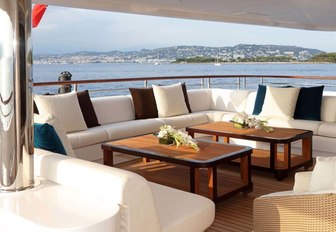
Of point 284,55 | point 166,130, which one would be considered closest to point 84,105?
point 166,130

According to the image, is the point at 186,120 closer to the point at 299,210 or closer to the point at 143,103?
the point at 143,103

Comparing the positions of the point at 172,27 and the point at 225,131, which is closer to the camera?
the point at 225,131

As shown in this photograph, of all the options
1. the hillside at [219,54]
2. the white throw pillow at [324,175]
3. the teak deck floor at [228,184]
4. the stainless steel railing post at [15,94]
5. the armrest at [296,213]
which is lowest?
the teak deck floor at [228,184]

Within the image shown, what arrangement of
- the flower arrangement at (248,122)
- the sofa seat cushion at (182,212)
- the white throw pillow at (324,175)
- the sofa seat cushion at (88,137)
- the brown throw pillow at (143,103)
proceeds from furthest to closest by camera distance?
1. the brown throw pillow at (143,103)
2. the flower arrangement at (248,122)
3. the sofa seat cushion at (88,137)
4. the sofa seat cushion at (182,212)
5. the white throw pillow at (324,175)

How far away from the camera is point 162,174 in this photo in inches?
161

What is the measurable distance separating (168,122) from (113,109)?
2.45 feet

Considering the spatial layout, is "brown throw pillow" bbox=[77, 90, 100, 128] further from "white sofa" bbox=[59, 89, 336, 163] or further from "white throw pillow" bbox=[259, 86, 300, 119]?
"white throw pillow" bbox=[259, 86, 300, 119]

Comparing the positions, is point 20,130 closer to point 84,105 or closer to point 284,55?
point 84,105

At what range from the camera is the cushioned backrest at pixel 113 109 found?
17.0 feet

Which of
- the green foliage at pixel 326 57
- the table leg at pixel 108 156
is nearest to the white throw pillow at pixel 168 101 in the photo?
the table leg at pixel 108 156

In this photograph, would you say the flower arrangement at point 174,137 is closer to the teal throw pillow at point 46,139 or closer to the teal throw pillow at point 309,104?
the teal throw pillow at point 46,139

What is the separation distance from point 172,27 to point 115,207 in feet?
65.4

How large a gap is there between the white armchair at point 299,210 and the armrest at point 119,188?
1.97 feet

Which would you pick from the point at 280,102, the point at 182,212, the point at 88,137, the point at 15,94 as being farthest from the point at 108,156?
the point at 280,102
